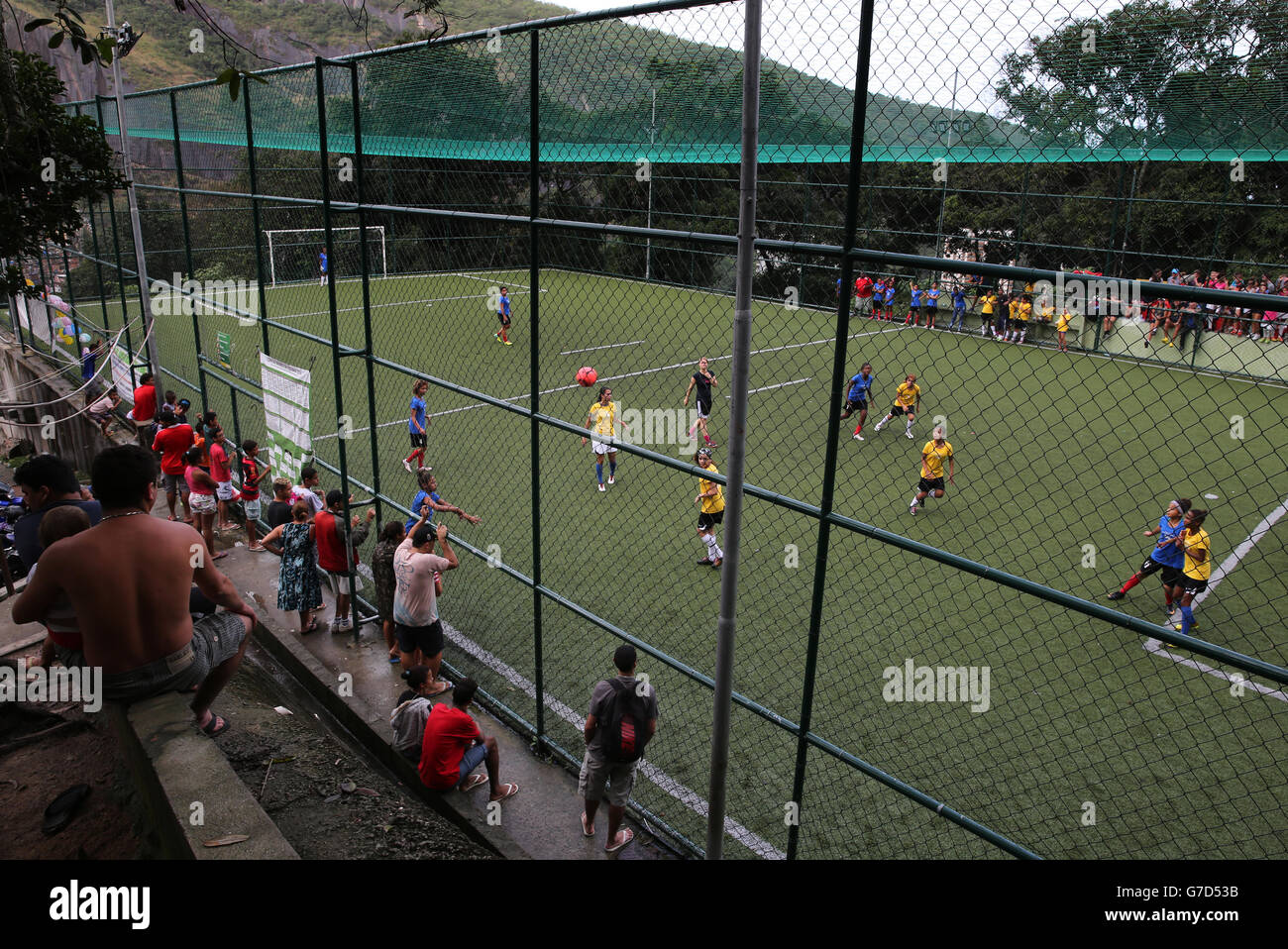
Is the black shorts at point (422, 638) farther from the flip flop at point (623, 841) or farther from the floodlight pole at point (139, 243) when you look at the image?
the floodlight pole at point (139, 243)

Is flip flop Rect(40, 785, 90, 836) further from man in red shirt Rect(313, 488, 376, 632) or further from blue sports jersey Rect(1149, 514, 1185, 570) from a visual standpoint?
blue sports jersey Rect(1149, 514, 1185, 570)

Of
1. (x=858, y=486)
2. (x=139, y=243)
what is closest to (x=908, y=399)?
(x=858, y=486)

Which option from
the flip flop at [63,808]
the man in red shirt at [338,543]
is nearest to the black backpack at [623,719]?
the flip flop at [63,808]

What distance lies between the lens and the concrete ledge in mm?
3301

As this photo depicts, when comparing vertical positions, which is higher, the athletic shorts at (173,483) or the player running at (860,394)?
the player running at (860,394)

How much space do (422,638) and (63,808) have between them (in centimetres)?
298

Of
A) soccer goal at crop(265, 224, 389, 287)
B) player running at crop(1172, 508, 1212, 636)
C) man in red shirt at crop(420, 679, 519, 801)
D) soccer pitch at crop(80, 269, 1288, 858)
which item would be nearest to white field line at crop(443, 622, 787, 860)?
soccer pitch at crop(80, 269, 1288, 858)

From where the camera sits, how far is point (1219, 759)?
666 centimetres

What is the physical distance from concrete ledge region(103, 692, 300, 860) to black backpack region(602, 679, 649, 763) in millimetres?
2084

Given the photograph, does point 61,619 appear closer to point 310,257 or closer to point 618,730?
point 618,730

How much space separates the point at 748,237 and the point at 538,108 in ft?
9.15

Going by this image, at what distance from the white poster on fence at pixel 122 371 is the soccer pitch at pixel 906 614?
1899 millimetres

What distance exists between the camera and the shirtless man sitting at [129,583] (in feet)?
11.9

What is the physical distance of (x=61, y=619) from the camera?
4102mm
